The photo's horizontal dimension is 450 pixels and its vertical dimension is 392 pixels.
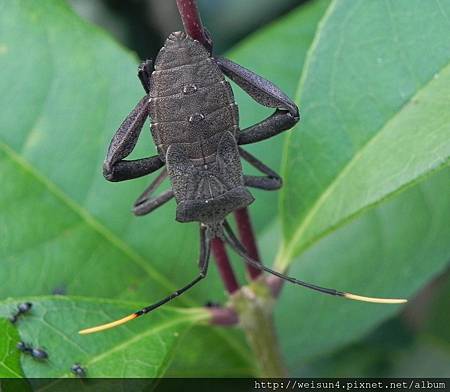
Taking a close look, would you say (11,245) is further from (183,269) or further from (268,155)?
(268,155)

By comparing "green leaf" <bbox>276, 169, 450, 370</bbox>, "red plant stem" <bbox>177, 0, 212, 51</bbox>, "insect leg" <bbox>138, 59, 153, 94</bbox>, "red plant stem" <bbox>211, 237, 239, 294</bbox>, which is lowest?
"green leaf" <bbox>276, 169, 450, 370</bbox>

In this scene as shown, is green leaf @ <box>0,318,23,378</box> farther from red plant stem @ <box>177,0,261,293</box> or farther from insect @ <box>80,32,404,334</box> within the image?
red plant stem @ <box>177,0,261,293</box>

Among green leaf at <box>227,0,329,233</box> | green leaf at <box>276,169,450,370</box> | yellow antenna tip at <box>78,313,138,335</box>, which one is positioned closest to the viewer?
yellow antenna tip at <box>78,313,138,335</box>

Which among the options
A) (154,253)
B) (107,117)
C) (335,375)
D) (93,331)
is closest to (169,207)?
(154,253)

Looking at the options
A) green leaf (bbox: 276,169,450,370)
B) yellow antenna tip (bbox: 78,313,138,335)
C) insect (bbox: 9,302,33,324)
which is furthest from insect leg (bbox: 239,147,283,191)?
insect (bbox: 9,302,33,324)

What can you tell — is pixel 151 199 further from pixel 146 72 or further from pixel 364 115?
pixel 364 115

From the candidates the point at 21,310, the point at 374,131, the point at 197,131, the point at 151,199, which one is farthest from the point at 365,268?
the point at 21,310

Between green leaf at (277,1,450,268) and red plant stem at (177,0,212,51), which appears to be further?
green leaf at (277,1,450,268)

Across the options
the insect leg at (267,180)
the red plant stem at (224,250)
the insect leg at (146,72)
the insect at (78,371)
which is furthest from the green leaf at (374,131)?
the insect at (78,371)
